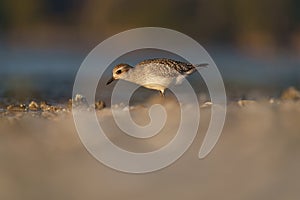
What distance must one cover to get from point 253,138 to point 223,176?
1204mm

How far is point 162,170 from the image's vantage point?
6773mm

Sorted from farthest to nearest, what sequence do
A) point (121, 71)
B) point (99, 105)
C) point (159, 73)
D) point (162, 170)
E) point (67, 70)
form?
point (67, 70), point (121, 71), point (99, 105), point (159, 73), point (162, 170)

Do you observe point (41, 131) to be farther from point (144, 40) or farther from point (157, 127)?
point (144, 40)

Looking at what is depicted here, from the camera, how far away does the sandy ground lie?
20.1ft

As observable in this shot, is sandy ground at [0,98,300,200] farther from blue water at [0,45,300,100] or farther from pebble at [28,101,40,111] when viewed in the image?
blue water at [0,45,300,100]

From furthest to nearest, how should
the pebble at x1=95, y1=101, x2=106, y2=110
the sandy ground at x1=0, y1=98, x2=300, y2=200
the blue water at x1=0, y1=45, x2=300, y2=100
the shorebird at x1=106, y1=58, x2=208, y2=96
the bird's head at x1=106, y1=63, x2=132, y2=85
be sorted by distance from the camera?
1. the blue water at x1=0, y1=45, x2=300, y2=100
2. the bird's head at x1=106, y1=63, x2=132, y2=85
3. the pebble at x1=95, y1=101, x2=106, y2=110
4. the shorebird at x1=106, y1=58, x2=208, y2=96
5. the sandy ground at x1=0, y1=98, x2=300, y2=200

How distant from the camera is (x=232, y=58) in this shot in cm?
1552

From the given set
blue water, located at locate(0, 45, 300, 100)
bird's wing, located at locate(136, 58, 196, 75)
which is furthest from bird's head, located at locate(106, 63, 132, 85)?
blue water, located at locate(0, 45, 300, 100)

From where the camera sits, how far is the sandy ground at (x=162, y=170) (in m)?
6.12

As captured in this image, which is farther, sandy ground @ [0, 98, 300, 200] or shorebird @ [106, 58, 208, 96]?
shorebird @ [106, 58, 208, 96]

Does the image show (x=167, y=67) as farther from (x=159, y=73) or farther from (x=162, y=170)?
(x=162, y=170)

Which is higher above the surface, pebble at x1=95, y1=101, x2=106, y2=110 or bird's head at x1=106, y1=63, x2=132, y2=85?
bird's head at x1=106, y1=63, x2=132, y2=85

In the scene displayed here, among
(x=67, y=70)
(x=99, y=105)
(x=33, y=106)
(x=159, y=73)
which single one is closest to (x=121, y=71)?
(x=99, y=105)

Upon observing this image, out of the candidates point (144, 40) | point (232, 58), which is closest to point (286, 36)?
point (232, 58)
